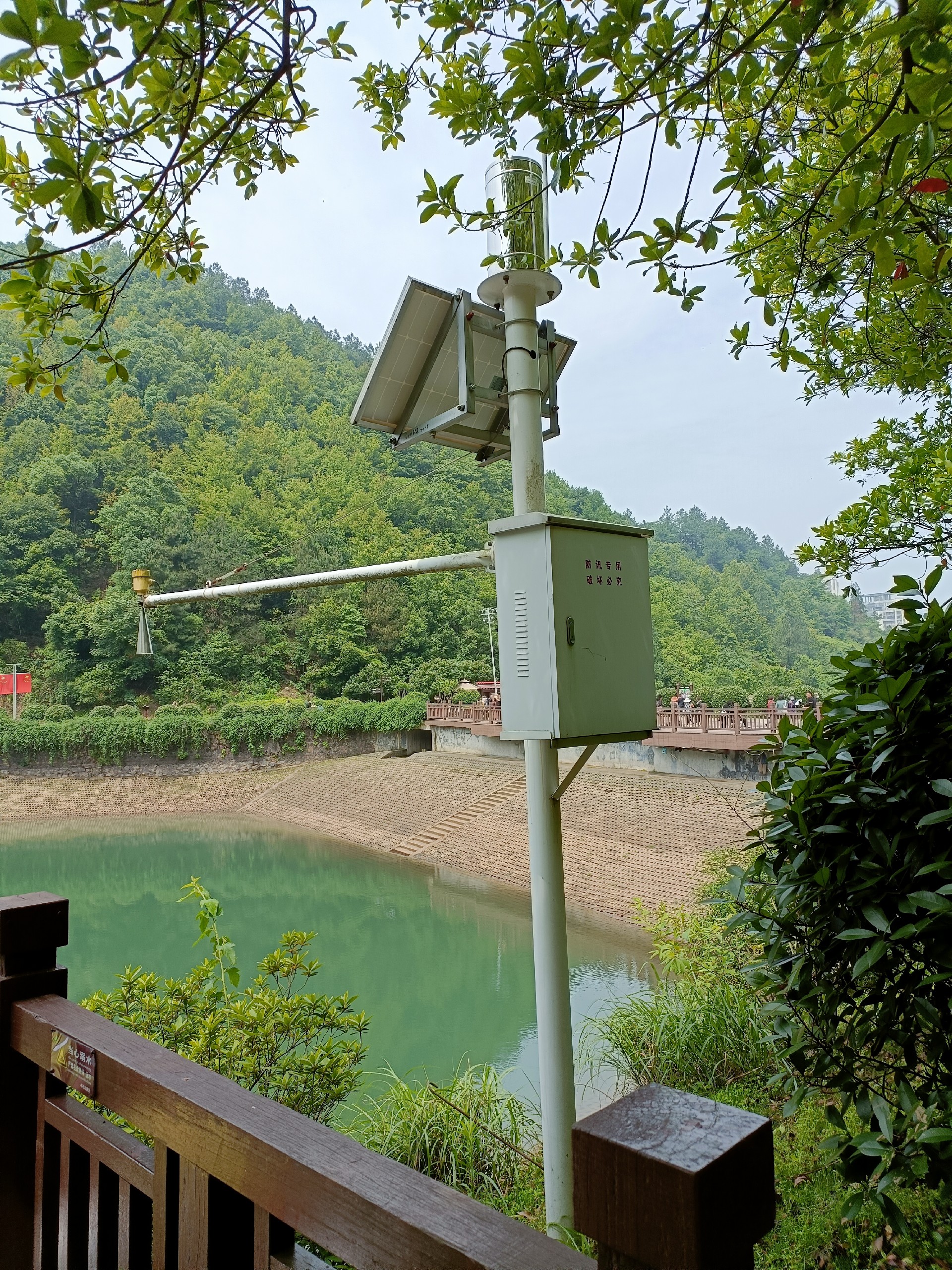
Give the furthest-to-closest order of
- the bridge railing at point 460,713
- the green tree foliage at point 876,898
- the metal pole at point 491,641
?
the metal pole at point 491,641 → the bridge railing at point 460,713 → the green tree foliage at point 876,898

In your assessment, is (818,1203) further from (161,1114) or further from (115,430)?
(115,430)

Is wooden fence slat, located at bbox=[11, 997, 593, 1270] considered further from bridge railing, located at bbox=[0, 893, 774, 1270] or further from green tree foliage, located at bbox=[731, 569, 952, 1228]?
green tree foliage, located at bbox=[731, 569, 952, 1228]

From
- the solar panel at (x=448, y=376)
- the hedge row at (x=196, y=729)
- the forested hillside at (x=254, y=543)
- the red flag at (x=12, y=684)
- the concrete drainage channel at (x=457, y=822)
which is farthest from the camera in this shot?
the forested hillside at (x=254, y=543)

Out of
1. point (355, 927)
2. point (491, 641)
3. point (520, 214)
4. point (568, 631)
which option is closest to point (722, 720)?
point (355, 927)

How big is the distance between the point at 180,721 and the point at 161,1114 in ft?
65.9

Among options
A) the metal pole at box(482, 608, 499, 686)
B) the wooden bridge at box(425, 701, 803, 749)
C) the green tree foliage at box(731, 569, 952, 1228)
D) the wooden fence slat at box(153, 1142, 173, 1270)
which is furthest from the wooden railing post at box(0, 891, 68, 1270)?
the metal pole at box(482, 608, 499, 686)

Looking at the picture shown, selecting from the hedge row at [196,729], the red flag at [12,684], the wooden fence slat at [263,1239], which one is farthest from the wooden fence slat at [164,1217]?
the red flag at [12,684]

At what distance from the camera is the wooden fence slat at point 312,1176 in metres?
0.53

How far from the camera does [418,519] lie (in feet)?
100

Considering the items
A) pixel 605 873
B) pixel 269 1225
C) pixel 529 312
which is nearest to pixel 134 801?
pixel 605 873

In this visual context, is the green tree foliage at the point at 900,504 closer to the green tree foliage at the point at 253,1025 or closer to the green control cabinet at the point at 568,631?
the green control cabinet at the point at 568,631

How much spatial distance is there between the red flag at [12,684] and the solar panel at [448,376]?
67.5 ft

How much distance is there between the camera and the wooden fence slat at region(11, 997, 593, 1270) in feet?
1.74

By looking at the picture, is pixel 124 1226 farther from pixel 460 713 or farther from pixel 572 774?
pixel 460 713
